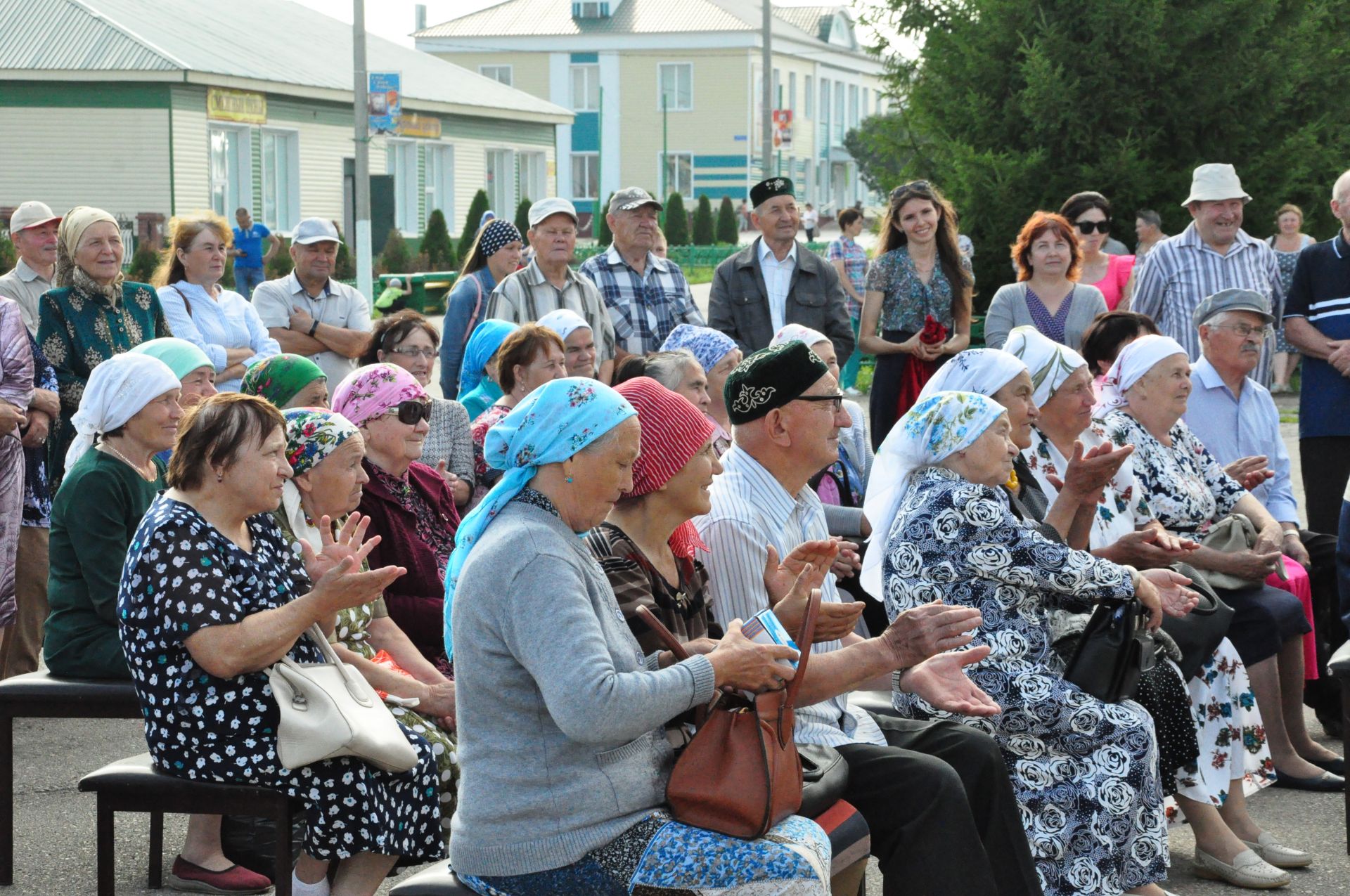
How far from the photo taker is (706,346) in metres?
6.25

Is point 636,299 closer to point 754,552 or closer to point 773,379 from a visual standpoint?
point 773,379

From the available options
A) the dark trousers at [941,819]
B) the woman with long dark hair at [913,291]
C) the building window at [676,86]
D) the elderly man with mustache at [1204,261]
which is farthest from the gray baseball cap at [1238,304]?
the building window at [676,86]

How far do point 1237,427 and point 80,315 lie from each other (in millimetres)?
4898

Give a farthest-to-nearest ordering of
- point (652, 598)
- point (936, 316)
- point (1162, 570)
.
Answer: point (936, 316) → point (1162, 570) → point (652, 598)

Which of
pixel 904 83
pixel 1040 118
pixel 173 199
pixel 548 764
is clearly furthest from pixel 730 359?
pixel 173 199

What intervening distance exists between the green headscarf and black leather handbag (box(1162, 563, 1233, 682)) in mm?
3446

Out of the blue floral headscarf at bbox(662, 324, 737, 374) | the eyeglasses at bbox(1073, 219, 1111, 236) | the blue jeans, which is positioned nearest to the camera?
the blue floral headscarf at bbox(662, 324, 737, 374)

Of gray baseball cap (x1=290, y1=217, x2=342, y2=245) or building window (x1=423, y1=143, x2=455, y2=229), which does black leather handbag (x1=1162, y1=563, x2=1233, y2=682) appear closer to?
gray baseball cap (x1=290, y1=217, x2=342, y2=245)

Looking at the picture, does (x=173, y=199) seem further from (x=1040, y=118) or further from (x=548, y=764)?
(x=548, y=764)

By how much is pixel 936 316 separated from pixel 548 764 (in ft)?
19.4

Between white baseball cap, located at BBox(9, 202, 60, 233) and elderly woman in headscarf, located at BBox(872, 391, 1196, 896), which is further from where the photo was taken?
white baseball cap, located at BBox(9, 202, 60, 233)

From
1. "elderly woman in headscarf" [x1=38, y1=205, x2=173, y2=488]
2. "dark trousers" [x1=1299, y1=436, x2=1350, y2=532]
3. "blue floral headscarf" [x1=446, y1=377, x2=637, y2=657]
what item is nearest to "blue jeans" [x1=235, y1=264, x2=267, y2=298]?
"elderly woman in headscarf" [x1=38, y1=205, x2=173, y2=488]

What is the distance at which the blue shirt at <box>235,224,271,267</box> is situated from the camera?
2275cm

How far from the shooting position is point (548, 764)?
2930 millimetres
